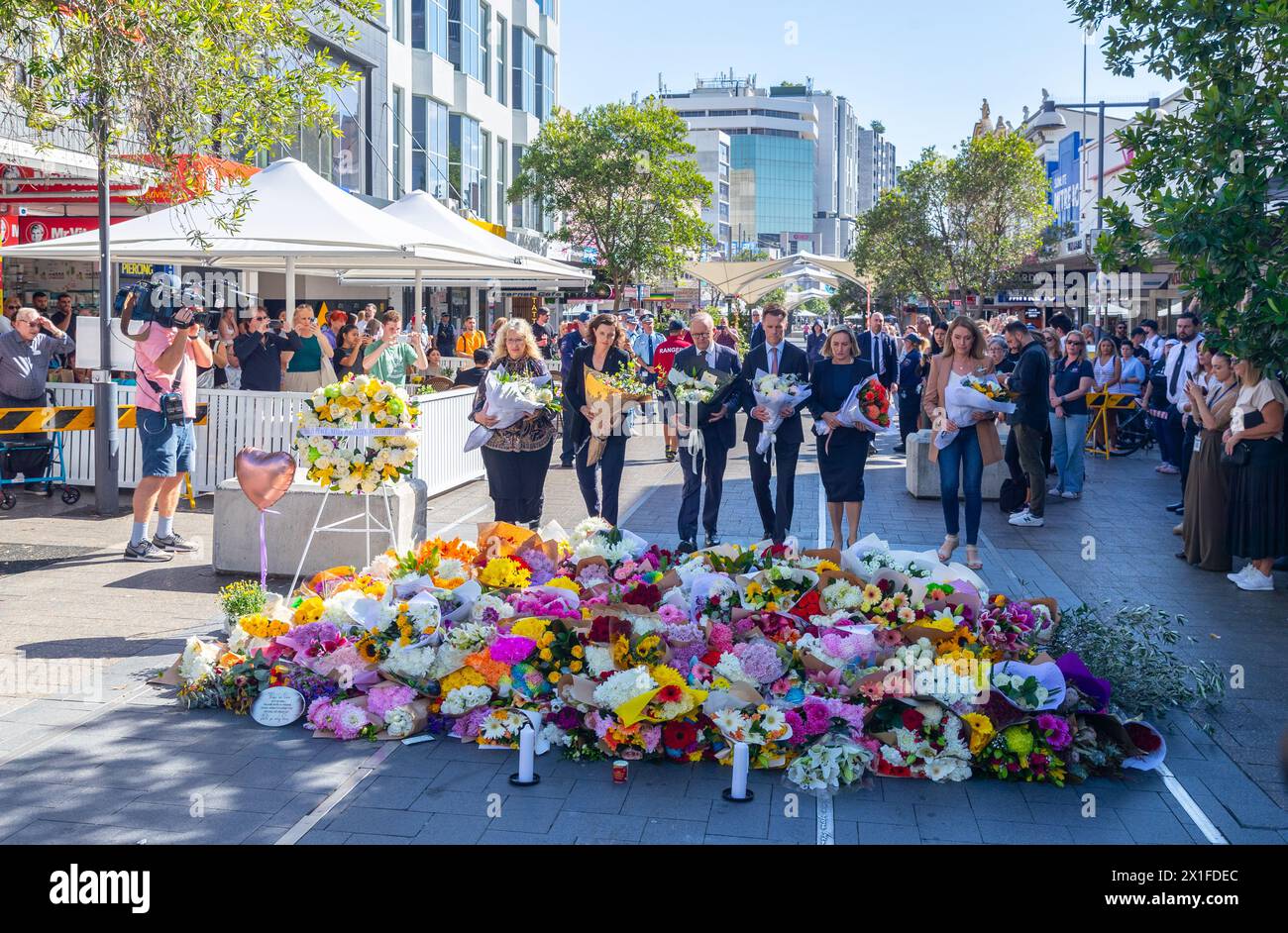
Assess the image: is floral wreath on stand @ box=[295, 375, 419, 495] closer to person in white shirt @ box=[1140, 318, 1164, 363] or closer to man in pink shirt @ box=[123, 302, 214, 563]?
man in pink shirt @ box=[123, 302, 214, 563]

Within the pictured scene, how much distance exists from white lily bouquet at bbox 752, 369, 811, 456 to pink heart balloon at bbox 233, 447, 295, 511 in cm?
365

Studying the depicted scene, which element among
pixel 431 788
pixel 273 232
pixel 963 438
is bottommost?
pixel 431 788

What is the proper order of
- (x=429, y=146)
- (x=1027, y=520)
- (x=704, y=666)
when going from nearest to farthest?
(x=704, y=666) < (x=1027, y=520) < (x=429, y=146)

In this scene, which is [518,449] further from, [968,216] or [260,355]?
[968,216]

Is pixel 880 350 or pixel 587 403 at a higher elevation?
pixel 880 350

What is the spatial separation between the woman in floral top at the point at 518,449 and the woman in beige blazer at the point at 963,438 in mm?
3107

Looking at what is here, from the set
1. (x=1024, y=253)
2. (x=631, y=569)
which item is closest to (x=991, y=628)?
(x=631, y=569)

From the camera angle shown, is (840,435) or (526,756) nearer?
(526,756)

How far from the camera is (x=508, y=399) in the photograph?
8820 mm

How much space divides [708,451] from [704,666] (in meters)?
4.48

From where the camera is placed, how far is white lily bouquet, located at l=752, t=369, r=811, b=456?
9.58 meters

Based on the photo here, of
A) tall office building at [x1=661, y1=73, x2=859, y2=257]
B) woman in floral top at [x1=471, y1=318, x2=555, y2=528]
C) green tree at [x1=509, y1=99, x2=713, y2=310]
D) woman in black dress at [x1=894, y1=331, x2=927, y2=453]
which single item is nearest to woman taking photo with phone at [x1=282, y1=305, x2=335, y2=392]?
woman in floral top at [x1=471, y1=318, x2=555, y2=528]

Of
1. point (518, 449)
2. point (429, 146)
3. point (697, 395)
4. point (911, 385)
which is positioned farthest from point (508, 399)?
point (429, 146)
